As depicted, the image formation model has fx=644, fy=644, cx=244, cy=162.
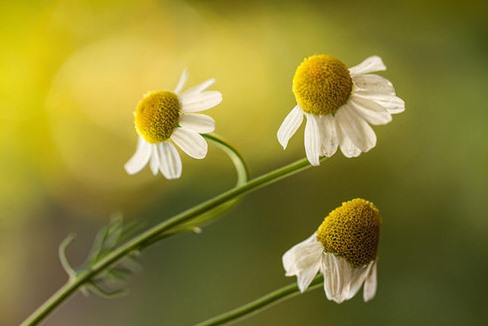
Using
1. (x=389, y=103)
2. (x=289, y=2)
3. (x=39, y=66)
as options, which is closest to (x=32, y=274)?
(x=39, y=66)

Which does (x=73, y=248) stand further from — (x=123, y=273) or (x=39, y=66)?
(x=123, y=273)

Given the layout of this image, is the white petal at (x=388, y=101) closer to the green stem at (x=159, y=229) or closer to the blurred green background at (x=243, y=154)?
the green stem at (x=159, y=229)

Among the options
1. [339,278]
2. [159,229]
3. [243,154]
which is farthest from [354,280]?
[243,154]

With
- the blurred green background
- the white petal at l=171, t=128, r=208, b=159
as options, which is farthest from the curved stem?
the blurred green background

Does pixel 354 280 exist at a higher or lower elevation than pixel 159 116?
lower

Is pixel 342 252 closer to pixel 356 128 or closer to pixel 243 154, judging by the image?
pixel 356 128

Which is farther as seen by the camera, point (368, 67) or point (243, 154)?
point (243, 154)
